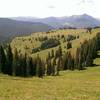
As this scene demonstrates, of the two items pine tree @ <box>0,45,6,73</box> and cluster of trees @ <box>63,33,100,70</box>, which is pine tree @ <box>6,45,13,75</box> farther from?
cluster of trees @ <box>63,33,100,70</box>

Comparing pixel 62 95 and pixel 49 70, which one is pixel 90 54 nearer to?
pixel 49 70

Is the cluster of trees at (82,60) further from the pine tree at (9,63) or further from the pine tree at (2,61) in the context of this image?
the pine tree at (2,61)

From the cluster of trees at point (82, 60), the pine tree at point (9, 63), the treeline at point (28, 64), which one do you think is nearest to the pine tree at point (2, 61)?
the treeline at point (28, 64)

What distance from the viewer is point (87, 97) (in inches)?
1219

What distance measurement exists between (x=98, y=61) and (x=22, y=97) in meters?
148

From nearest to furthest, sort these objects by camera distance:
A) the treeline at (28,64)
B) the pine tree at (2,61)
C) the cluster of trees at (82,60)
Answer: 1. the pine tree at (2,61)
2. the treeline at (28,64)
3. the cluster of trees at (82,60)

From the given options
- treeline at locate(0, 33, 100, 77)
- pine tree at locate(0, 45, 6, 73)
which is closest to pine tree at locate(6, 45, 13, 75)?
treeline at locate(0, 33, 100, 77)

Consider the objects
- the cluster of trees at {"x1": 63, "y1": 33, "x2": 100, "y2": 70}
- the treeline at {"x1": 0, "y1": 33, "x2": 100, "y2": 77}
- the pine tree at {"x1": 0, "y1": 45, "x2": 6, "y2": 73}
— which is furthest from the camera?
the cluster of trees at {"x1": 63, "y1": 33, "x2": 100, "y2": 70}

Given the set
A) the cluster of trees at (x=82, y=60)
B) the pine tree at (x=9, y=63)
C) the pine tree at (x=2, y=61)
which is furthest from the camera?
the cluster of trees at (x=82, y=60)

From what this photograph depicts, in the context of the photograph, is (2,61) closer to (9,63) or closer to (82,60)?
(9,63)

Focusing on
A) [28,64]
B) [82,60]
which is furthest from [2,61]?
[82,60]

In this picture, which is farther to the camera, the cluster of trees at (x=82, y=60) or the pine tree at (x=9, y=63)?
the cluster of trees at (x=82, y=60)

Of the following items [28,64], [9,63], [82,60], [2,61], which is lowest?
[82,60]

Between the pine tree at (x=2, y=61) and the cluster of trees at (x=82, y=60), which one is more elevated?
the pine tree at (x=2, y=61)
